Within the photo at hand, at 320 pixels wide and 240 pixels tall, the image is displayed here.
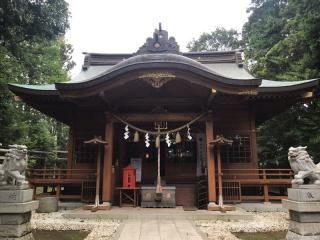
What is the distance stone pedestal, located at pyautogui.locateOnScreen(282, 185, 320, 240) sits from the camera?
182 inches

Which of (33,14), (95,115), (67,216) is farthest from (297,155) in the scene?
(33,14)

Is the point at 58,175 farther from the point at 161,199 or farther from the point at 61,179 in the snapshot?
the point at 161,199

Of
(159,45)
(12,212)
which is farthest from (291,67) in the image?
(12,212)

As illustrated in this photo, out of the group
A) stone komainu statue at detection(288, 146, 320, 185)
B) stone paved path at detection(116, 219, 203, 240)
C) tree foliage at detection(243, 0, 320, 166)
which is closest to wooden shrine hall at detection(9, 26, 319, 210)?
stone paved path at detection(116, 219, 203, 240)

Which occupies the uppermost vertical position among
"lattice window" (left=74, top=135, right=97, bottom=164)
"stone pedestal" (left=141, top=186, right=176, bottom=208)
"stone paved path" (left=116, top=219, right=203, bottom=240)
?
"lattice window" (left=74, top=135, right=97, bottom=164)

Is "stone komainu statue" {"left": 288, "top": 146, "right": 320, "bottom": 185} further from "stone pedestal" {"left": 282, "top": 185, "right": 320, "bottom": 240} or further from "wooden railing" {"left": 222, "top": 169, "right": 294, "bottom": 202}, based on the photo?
"wooden railing" {"left": 222, "top": 169, "right": 294, "bottom": 202}

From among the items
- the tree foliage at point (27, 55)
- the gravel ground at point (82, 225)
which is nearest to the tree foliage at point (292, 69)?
the gravel ground at point (82, 225)

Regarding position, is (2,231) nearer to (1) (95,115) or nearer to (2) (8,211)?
(2) (8,211)

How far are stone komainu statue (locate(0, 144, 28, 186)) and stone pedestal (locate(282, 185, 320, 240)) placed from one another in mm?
5296

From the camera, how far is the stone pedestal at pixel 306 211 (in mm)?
4613

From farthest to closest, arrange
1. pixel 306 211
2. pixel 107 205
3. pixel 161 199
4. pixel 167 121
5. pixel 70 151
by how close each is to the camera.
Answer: pixel 70 151 < pixel 167 121 < pixel 161 199 < pixel 107 205 < pixel 306 211

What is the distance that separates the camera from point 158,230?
609 cm

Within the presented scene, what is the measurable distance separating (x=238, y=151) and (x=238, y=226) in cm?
443

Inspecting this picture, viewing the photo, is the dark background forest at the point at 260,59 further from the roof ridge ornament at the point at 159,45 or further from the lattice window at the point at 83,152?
the roof ridge ornament at the point at 159,45
